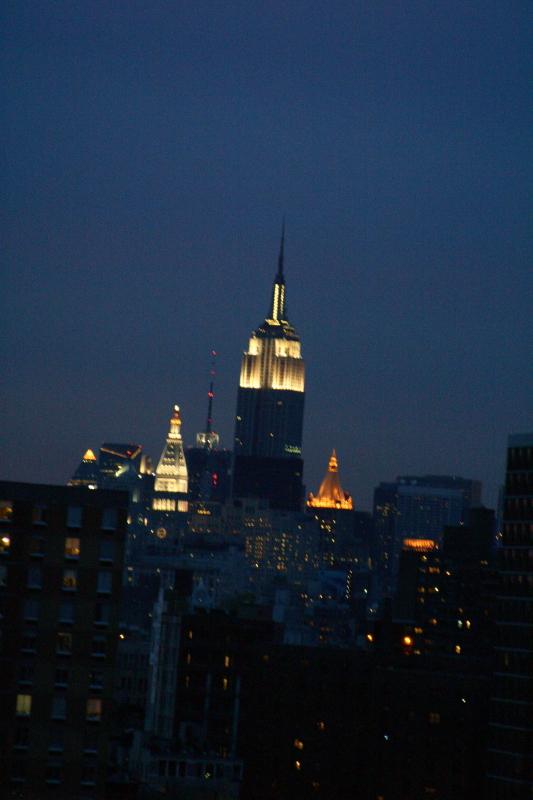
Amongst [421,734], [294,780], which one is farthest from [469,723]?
[294,780]

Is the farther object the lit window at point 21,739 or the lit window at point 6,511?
the lit window at point 6,511

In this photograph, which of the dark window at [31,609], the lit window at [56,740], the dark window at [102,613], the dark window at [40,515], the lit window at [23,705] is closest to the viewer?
the lit window at [23,705]

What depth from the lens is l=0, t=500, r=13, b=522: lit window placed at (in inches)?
1198

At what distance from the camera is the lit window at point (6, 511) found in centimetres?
3044

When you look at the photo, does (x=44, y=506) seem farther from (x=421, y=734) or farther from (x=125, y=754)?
(x=421, y=734)

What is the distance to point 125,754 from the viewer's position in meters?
45.8

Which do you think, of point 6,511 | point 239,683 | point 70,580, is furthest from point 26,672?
point 239,683

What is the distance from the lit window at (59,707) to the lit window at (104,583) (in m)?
1.54

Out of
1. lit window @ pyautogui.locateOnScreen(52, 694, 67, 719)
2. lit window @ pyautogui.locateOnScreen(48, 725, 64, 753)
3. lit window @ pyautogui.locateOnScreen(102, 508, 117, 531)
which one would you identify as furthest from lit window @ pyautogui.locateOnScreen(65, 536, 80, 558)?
lit window @ pyautogui.locateOnScreen(48, 725, 64, 753)

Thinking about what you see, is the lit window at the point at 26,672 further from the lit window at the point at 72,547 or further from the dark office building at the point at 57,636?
the lit window at the point at 72,547

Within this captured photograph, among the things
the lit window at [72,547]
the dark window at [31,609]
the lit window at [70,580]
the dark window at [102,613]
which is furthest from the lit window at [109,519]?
the dark window at [31,609]

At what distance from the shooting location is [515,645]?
143 ft

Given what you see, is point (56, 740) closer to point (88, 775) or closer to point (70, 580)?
point (88, 775)

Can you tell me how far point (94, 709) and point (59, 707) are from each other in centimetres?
49
